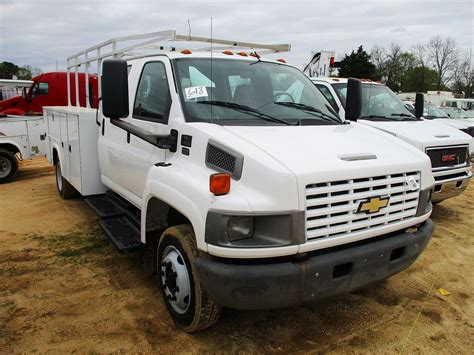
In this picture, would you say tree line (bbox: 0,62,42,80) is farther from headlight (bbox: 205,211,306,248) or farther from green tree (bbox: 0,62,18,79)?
headlight (bbox: 205,211,306,248)

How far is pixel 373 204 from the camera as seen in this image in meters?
2.94

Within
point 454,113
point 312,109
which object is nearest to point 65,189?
point 312,109

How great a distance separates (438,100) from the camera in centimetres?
2731

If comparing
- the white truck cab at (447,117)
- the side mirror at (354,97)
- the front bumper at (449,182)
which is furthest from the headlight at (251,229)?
the white truck cab at (447,117)

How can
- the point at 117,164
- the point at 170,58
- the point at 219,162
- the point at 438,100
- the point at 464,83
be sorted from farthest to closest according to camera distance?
the point at 464,83
the point at 438,100
the point at 117,164
the point at 170,58
the point at 219,162

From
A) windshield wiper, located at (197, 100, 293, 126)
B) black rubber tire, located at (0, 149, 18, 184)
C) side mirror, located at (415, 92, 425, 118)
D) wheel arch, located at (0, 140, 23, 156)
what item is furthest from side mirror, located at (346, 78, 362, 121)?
black rubber tire, located at (0, 149, 18, 184)

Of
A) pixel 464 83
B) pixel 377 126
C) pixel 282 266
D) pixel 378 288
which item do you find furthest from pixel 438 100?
pixel 464 83

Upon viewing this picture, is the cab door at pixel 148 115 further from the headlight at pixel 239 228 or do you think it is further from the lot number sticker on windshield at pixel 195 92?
the headlight at pixel 239 228

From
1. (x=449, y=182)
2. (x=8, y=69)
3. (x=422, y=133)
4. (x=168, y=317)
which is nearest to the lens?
(x=168, y=317)

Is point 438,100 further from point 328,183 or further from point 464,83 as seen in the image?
point 464,83

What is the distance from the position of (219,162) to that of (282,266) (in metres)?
0.84

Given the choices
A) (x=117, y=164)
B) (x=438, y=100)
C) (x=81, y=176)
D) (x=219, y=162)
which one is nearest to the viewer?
(x=219, y=162)

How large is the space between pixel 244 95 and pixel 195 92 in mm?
447

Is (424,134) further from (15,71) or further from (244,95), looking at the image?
(15,71)
